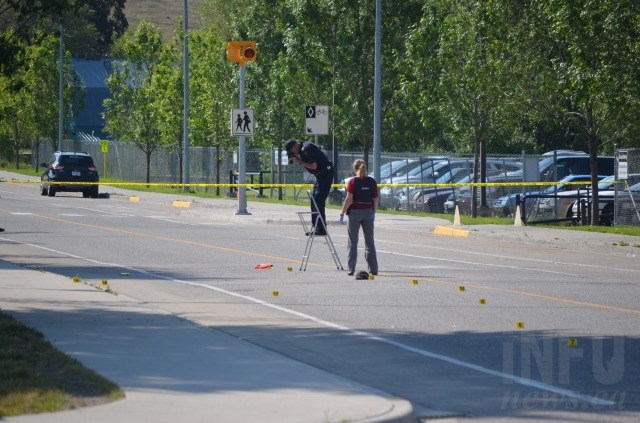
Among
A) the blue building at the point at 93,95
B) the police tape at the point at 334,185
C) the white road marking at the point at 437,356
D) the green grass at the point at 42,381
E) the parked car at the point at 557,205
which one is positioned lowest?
the white road marking at the point at 437,356

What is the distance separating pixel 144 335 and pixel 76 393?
10.5ft

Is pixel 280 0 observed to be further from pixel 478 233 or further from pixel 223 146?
pixel 478 233

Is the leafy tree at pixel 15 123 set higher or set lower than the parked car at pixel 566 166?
higher

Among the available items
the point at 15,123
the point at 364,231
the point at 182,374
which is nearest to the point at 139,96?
the point at 15,123

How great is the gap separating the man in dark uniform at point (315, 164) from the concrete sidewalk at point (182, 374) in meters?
6.08

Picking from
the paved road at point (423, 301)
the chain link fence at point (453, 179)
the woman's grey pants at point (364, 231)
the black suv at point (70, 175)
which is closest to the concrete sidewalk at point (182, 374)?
the paved road at point (423, 301)

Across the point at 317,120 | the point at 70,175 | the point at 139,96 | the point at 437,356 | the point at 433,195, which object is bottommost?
the point at 437,356

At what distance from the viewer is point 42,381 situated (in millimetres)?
9188

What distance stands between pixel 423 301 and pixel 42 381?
717 centimetres

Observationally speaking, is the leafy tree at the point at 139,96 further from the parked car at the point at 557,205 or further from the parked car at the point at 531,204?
the parked car at the point at 557,205

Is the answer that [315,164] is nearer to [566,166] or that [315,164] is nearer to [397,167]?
[397,167]

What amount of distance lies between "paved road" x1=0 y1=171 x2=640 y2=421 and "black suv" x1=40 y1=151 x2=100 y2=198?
18951 millimetres

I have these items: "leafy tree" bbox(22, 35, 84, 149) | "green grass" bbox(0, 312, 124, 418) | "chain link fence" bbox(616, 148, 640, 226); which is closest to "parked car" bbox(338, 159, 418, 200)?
"chain link fence" bbox(616, 148, 640, 226)

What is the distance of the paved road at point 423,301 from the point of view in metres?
9.87
